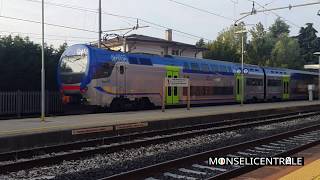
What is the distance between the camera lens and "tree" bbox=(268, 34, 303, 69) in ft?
300

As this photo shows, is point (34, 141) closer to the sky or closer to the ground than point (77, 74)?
closer to the ground

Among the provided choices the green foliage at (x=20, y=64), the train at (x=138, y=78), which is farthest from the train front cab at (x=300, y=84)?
the green foliage at (x=20, y=64)

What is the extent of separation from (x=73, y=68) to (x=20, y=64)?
3.22 metres

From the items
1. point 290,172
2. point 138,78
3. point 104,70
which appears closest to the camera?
point 290,172

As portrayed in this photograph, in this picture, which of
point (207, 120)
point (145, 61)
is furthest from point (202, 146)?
point (145, 61)

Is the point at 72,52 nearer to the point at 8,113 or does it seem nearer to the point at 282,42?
the point at 8,113

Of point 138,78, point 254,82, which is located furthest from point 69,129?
point 254,82

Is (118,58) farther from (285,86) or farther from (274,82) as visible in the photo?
(285,86)

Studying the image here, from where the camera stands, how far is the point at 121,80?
25.7m

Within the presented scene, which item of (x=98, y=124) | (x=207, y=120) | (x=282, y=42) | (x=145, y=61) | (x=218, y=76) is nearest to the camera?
(x=98, y=124)

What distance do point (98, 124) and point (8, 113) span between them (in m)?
9.01

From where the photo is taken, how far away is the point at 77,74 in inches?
967

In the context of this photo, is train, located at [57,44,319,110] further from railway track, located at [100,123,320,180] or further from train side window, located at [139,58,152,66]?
railway track, located at [100,123,320,180]

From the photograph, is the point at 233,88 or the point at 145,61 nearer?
the point at 145,61
